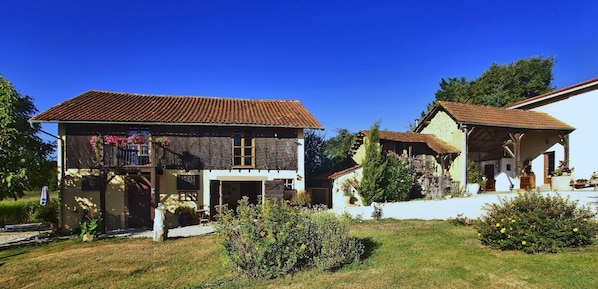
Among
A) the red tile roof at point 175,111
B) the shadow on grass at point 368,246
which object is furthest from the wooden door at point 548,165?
the shadow on grass at point 368,246

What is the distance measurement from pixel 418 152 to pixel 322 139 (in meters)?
8.30

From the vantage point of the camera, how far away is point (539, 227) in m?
7.22

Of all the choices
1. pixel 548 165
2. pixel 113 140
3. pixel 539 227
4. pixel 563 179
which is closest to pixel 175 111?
pixel 113 140

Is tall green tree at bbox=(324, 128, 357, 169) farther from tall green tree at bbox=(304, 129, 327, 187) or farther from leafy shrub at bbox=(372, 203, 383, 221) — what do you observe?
leafy shrub at bbox=(372, 203, 383, 221)

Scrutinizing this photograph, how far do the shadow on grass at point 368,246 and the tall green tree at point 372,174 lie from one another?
6.83 metres

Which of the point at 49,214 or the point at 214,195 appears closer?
the point at 49,214

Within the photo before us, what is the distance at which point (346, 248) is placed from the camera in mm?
7281

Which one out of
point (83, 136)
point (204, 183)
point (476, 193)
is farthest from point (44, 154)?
point (476, 193)

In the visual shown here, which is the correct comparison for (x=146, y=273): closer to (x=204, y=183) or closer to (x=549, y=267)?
(x=549, y=267)

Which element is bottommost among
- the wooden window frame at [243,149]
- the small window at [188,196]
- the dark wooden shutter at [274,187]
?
the small window at [188,196]

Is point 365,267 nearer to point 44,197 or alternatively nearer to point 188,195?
point 188,195

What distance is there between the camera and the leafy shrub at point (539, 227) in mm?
7098

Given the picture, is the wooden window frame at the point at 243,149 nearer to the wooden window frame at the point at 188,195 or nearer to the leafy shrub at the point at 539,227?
the wooden window frame at the point at 188,195

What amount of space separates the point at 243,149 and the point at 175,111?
403 cm
